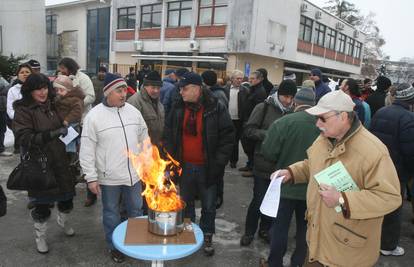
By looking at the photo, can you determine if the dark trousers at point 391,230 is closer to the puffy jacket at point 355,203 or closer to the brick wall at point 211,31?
the puffy jacket at point 355,203

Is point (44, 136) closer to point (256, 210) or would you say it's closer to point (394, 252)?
point (256, 210)

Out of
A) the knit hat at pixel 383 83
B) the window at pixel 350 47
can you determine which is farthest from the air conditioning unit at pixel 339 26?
the knit hat at pixel 383 83

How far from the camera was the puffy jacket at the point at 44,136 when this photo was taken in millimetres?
3490

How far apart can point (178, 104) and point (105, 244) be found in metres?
1.96

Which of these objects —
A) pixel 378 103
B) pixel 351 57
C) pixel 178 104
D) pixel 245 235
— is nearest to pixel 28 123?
pixel 178 104

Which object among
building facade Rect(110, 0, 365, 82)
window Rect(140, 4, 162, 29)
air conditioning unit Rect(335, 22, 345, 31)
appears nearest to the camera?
building facade Rect(110, 0, 365, 82)

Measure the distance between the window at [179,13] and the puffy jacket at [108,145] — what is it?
973 inches

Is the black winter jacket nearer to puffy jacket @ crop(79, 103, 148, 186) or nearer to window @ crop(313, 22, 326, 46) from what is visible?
puffy jacket @ crop(79, 103, 148, 186)

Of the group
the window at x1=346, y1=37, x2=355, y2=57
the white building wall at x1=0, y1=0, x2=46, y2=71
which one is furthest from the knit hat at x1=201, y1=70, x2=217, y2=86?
the window at x1=346, y1=37, x2=355, y2=57

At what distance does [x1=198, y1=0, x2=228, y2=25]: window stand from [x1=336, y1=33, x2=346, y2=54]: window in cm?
1861

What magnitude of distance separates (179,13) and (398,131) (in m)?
25.7

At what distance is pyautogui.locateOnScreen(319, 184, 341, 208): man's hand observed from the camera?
85.1 inches

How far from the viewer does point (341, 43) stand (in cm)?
3900

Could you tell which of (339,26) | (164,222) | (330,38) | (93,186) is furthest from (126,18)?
(164,222)
